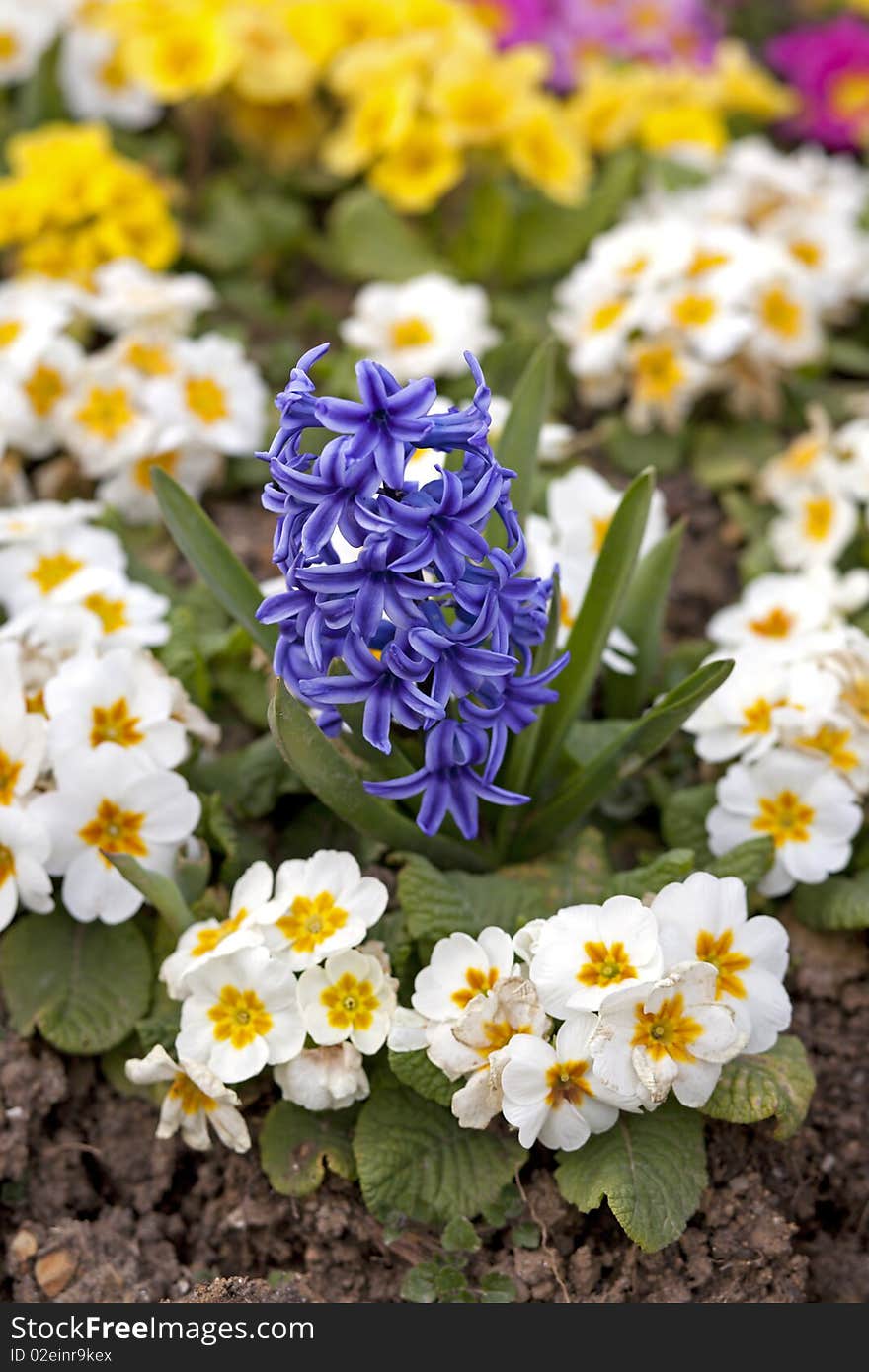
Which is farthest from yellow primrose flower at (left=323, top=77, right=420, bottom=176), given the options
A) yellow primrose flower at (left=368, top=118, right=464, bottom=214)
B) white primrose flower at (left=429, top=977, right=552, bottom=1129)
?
white primrose flower at (left=429, top=977, right=552, bottom=1129)

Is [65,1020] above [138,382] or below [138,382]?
below

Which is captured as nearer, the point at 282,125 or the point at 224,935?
the point at 224,935

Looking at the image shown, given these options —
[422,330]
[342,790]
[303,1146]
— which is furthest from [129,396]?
[303,1146]

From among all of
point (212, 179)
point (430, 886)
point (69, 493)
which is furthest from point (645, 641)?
point (212, 179)

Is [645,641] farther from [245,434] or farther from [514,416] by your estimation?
[245,434]

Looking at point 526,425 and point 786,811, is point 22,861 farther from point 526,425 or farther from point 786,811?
point 786,811

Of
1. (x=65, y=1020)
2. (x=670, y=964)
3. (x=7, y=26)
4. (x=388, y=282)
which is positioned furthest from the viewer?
(x=7, y=26)
